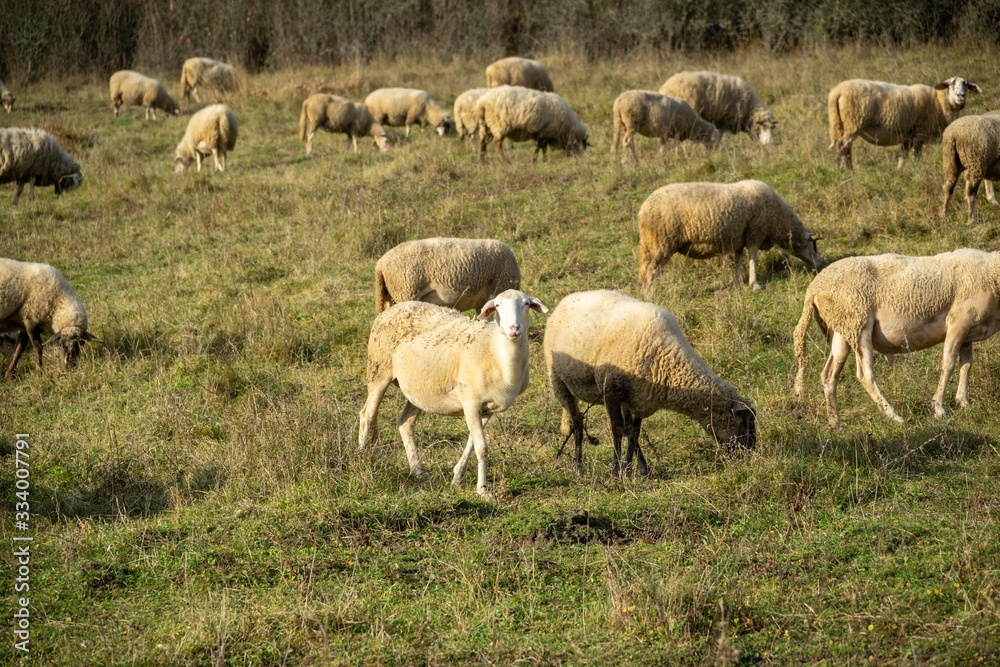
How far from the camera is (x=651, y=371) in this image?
23.7ft

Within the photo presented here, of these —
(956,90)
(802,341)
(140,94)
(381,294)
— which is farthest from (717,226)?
(140,94)

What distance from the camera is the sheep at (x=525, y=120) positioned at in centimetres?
1731

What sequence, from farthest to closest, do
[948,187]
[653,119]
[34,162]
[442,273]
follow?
[34,162], [653,119], [948,187], [442,273]

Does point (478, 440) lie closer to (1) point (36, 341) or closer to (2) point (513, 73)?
(1) point (36, 341)

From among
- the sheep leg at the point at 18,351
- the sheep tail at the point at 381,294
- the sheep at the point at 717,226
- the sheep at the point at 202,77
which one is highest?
the sheep at the point at 202,77

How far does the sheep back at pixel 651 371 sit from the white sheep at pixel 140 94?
68.1 ft

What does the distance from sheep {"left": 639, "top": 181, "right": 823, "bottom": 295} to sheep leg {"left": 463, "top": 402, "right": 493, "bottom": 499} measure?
14.9 ft

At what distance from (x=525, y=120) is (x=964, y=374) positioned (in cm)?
1050

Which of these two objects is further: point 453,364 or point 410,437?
point 410,437

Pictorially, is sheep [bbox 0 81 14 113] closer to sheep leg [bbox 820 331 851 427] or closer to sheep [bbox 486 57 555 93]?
sheep [bbox 486 57 555 93]

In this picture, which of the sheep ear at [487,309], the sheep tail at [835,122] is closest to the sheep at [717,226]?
the sheep tail at [835,122]

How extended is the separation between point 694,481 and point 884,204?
7.20 meters

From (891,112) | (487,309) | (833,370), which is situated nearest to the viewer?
(487,309)

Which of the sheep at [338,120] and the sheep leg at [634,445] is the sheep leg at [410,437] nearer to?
the sheep leg at [634,445]
